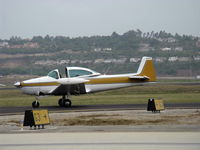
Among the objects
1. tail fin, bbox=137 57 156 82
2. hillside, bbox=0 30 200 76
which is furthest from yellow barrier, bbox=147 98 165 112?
hillside, bbox=0 30 200 76

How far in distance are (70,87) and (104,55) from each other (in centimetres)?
12059

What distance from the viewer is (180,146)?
14234 mm

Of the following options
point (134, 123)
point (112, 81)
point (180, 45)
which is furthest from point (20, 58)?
point (134, 123)

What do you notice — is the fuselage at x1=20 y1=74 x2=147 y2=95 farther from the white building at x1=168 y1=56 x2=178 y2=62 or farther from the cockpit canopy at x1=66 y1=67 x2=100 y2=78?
the white building at x1=168 y1=56 x2=178 y2=62

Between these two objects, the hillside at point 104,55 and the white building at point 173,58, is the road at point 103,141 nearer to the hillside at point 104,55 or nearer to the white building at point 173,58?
the hillside at point 104,55

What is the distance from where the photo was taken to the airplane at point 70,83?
1326 inches

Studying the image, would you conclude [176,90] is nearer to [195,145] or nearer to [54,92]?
[54,92]

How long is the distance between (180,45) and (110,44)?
79.7 feet

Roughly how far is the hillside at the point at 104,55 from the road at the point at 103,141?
90.6 meters

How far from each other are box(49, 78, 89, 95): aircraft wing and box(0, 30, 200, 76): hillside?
73.4m

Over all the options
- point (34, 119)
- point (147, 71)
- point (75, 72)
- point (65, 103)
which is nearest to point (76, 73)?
point (75, 72)

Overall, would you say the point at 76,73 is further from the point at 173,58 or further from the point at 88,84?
the point at 173,58

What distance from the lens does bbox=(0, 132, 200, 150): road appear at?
1439 centimetres

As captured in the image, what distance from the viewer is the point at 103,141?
51.1 feet
